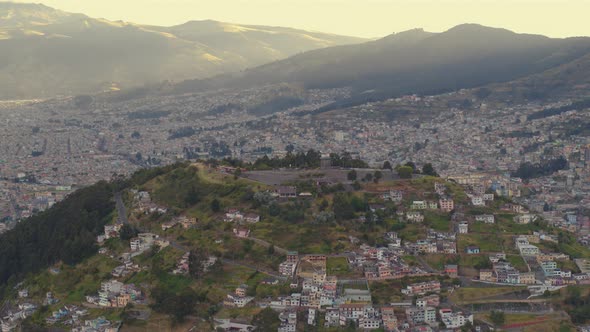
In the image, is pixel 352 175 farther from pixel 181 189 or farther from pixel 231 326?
pixel 231 326

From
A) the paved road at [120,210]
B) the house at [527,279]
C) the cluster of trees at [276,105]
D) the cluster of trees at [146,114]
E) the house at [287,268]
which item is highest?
the house at [527,279]

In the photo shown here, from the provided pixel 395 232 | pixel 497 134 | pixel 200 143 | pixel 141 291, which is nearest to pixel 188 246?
pixel 141 291

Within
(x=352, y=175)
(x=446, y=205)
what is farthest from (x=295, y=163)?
(x=446, y=205)

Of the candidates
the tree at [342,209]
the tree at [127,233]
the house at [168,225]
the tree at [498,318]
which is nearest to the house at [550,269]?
the tree at [498,318]

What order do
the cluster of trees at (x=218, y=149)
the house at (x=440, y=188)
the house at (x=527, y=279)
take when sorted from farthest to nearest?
1. the cluster of trees at (x=218, y=149)
2. the house at (x=440, y=188)
3. the house at (x=527, y=279)

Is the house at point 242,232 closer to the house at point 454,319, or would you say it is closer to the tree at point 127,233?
the tree at point 127,233

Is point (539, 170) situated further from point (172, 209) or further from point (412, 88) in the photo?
point (412, 88)
